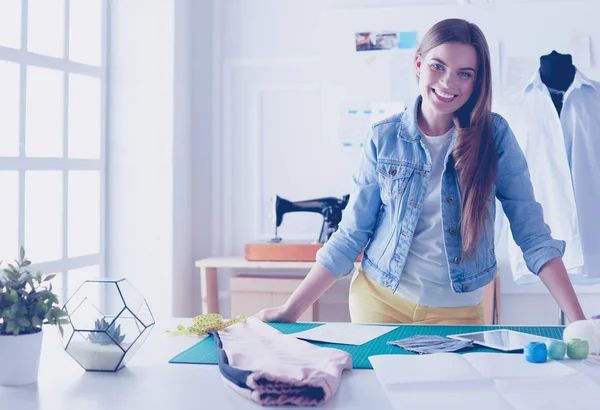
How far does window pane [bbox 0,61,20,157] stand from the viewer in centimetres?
275

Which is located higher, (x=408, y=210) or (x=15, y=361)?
(x=408, y=210)

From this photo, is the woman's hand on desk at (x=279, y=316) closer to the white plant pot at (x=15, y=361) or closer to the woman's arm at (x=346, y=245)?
the woman's arm at (x=346, y=245)

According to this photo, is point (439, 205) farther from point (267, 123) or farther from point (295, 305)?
point (267, 123)

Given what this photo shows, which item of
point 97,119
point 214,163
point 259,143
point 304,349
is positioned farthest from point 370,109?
point 304,349

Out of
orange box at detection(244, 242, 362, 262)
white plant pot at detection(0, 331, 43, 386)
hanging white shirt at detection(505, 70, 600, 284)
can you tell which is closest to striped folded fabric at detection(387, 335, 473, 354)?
white plant pot at detection(0, 331, 43, 386)

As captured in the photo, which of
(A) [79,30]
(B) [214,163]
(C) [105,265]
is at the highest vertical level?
(A) [79,30]

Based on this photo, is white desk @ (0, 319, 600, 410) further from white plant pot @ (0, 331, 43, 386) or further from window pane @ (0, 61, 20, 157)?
window pane @ (0, 61, 20, 157)

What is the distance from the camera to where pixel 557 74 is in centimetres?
310

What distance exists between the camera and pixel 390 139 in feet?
6.34

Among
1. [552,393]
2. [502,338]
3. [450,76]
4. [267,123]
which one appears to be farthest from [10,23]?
[552,393]

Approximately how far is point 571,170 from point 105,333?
225 cm

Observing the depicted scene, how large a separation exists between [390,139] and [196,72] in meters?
2.10

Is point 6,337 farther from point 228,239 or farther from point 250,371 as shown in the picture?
point 228,239

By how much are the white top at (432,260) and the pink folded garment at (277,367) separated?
0.47 meters
